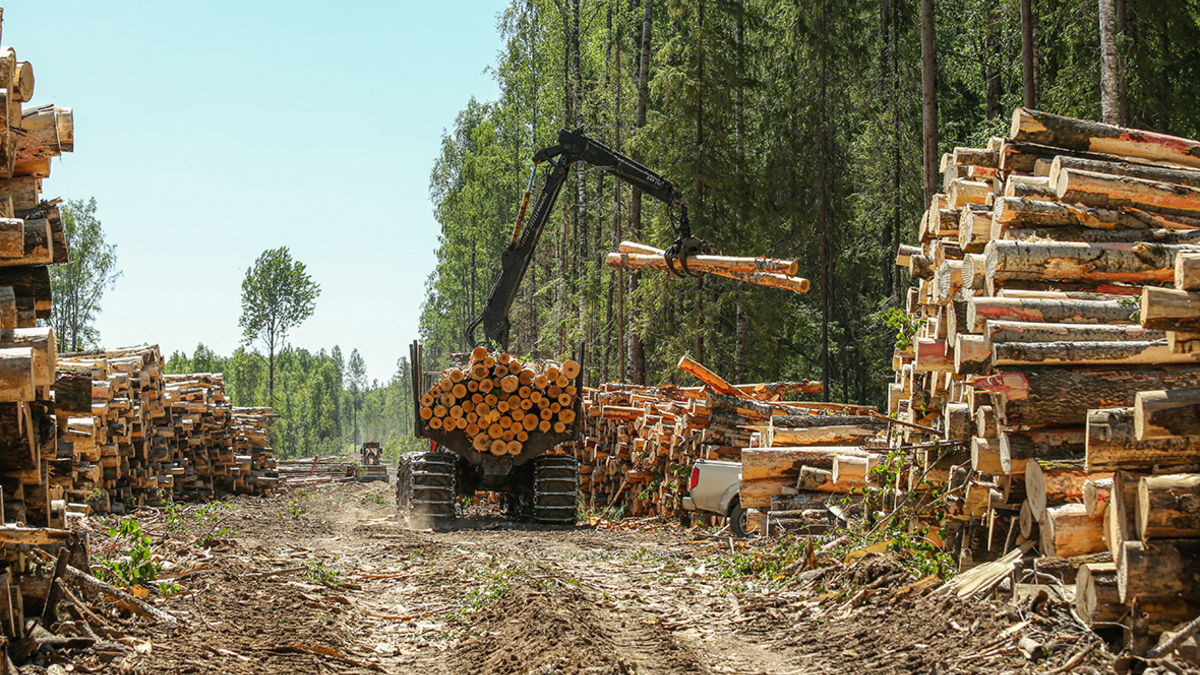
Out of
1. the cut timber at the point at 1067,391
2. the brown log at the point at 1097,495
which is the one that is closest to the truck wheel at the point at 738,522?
the cut timber at the point at 1067,391

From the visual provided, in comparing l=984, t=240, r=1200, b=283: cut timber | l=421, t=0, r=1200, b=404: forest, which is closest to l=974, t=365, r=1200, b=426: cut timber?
l=984, t=240, r=1200, b=283: cut timber

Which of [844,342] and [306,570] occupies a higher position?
[844,342]

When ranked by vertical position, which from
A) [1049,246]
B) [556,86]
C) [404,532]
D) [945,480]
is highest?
[556,86]

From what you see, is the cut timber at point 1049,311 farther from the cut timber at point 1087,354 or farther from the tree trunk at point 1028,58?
the tree trunk at point 1028,58

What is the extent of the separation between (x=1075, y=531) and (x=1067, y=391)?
1014mm

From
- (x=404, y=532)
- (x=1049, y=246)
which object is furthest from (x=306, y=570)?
(x=1049, y=246)

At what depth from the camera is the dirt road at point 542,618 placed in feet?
21.7

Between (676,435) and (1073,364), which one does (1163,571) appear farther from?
(676,435)

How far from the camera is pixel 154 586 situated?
809cm

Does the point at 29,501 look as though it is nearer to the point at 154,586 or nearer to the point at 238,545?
the point at 154,586

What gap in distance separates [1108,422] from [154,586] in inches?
271

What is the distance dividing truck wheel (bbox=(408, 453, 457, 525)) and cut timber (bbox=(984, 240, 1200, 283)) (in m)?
10.7

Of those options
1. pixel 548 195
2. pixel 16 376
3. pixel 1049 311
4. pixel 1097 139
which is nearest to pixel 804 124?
pixel 548 195

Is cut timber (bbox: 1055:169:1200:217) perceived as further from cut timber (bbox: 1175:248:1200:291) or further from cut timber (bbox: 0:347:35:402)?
cut timber (bbox: 0:347:35:402)
